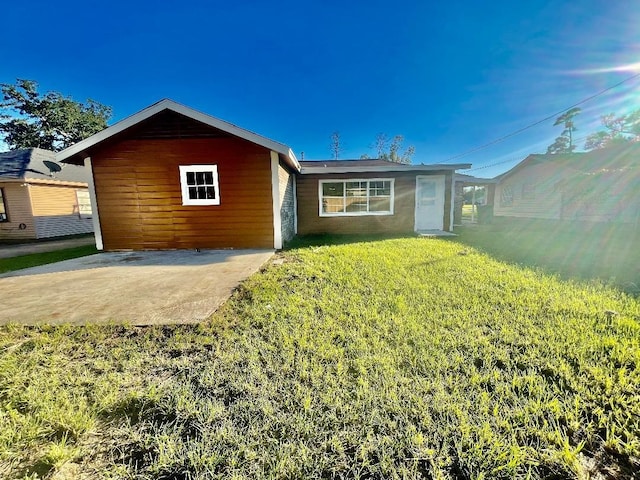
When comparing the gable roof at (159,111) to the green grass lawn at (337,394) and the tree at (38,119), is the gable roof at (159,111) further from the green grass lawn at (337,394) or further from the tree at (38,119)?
the tree at (38,119)

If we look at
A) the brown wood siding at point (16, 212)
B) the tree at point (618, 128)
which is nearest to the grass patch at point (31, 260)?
the brown wood siding at point (16, 212)

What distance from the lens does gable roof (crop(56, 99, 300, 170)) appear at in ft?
20.4

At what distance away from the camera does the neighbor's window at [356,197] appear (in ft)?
32.5

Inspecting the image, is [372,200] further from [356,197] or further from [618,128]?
[618,128]

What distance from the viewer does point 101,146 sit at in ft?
22.0

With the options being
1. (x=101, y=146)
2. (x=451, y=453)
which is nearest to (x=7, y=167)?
(x=101, y=146)

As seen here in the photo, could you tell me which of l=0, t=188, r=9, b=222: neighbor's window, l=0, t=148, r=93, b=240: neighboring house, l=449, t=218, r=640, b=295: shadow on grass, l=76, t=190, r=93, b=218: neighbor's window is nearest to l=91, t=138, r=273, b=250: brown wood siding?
l=0, t=148, r=93, b=240: neighboring house

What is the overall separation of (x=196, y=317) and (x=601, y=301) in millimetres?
5143

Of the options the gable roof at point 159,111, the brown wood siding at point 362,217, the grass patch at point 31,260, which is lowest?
the grass patch at point 31,260

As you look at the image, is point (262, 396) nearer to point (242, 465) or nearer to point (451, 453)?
point (242, 465)

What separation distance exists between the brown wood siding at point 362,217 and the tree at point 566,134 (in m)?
29.5

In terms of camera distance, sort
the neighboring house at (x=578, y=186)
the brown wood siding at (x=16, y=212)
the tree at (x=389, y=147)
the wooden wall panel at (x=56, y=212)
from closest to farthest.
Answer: the brown wood siding at (x=16, y=212) → the wooden wall panel at (x=56, y=212) → the neighboring house at (x=578, y=186) → the tree at (x=389, y=147)

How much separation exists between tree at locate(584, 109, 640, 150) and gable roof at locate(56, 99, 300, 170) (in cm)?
3443

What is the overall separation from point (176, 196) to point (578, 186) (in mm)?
18297
